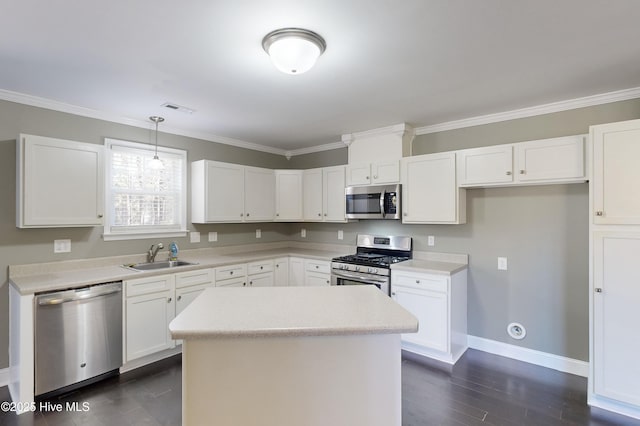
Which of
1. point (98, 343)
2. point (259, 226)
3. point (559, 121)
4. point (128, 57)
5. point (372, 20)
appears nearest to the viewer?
point (372, 20)

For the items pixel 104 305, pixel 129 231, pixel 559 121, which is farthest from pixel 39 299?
pixel 559 121

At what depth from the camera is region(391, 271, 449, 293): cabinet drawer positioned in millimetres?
3184

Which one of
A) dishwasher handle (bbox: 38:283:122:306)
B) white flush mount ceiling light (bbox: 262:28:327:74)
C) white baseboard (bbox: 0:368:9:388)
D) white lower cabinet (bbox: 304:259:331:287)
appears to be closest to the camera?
white flush mount ceiling light (bbox: 262:28:327:74)

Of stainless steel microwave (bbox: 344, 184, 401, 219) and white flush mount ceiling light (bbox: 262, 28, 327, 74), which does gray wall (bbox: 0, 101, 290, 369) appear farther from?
white flush mount ceiling light (bbox: 262, 28, 327, 74)

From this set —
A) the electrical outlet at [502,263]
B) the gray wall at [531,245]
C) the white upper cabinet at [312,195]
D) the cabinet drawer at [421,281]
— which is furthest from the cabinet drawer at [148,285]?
the electrical outlet at [502,263]

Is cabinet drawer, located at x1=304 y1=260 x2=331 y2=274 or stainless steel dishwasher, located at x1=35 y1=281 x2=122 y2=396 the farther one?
cabinet drawer, located at x1=304 y1=260 x2=331 y2=274

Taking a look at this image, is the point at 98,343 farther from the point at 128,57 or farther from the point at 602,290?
the point at 602,290

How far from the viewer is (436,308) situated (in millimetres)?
3223

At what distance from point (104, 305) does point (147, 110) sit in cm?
187

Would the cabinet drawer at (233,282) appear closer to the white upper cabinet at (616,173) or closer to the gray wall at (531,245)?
the gray wall at (531,245)

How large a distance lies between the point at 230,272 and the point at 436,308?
226 centimetres

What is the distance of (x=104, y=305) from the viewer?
2816mm

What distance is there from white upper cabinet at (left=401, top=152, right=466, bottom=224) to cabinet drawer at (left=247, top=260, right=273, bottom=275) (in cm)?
180

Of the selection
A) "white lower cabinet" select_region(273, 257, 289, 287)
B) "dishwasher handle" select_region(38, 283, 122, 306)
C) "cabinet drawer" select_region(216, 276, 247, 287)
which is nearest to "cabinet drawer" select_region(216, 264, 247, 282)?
"cabinet drawer" select_region(216, 276, 247, 287)
